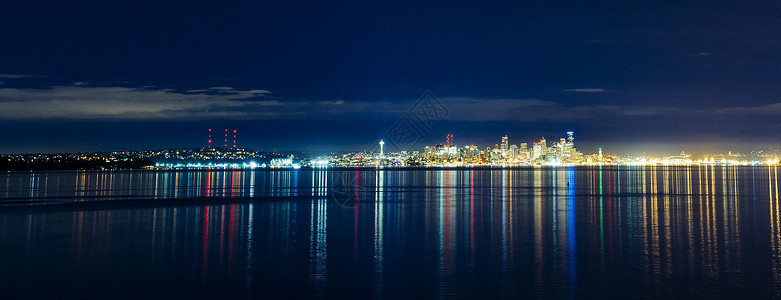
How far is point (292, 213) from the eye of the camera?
103 feet

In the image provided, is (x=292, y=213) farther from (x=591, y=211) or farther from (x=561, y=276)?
(x=561, y=276)

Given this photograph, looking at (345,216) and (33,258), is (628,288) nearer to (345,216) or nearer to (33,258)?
(33,258)

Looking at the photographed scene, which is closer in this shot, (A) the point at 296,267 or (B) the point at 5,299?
(B) the point at 5,299

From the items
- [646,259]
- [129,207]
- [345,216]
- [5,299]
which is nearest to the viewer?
[5,299]

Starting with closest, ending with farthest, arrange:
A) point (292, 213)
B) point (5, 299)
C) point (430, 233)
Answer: point (5, 299) < point (430, 233) < point (292, 213)

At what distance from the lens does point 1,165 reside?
140125mm

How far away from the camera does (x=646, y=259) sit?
1666 centimetres

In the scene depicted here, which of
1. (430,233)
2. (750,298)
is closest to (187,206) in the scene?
(430,233)

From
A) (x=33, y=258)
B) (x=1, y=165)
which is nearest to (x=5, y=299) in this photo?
(x=33, y=258)

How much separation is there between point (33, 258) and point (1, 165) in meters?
147

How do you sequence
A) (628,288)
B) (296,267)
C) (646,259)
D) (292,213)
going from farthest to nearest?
(292,213), (646,259), (296,267), (628,288)

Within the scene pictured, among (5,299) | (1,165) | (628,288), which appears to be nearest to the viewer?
(5,299)

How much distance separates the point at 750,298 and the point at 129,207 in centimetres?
3198

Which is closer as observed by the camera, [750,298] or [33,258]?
[750,298]
